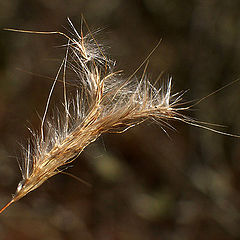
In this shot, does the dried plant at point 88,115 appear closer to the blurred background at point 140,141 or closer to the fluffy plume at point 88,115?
the fluffy plume at point 88,115

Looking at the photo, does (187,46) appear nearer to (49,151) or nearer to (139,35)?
(139,35)

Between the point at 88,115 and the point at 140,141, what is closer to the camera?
the point at 88,115

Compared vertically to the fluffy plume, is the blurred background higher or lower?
lower

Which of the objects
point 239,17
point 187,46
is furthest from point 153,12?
point 239,17

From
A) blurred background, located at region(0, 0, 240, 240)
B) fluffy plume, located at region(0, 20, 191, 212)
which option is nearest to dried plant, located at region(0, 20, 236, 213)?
fluffy plume, located at region(0, 20, 191, 212)

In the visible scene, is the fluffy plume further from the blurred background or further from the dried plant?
the blurred background

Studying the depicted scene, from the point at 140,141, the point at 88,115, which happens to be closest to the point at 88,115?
the point at 88,115

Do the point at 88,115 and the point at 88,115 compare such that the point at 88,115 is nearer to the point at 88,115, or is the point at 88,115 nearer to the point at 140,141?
the point at 88,115

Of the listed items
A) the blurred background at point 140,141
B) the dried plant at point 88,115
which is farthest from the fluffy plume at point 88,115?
the blurred background at point 140,141
